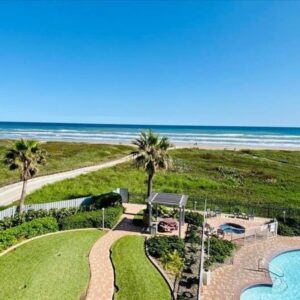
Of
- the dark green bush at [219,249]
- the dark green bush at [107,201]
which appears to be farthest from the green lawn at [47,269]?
the dark green bush at [219,249]

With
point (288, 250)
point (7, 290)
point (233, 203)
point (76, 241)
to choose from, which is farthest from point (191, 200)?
point (7, 290)

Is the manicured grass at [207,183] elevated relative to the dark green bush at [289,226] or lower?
elevated

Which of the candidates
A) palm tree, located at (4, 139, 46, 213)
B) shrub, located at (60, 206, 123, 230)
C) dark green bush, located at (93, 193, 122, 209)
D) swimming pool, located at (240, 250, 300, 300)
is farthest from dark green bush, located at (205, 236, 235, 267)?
palm tree, located at (4, 139, 46, 213)

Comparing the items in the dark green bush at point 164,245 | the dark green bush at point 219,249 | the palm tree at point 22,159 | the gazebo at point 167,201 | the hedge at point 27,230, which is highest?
the palm tree at point 22,159

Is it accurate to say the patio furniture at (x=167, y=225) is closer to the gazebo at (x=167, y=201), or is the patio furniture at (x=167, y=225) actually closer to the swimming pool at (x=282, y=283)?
Answer: the gazebo at (x=167, y=201)

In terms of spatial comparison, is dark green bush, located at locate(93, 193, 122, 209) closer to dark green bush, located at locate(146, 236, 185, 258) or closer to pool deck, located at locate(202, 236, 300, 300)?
dark green bush, located at locate(146, 236, 185, 258)
